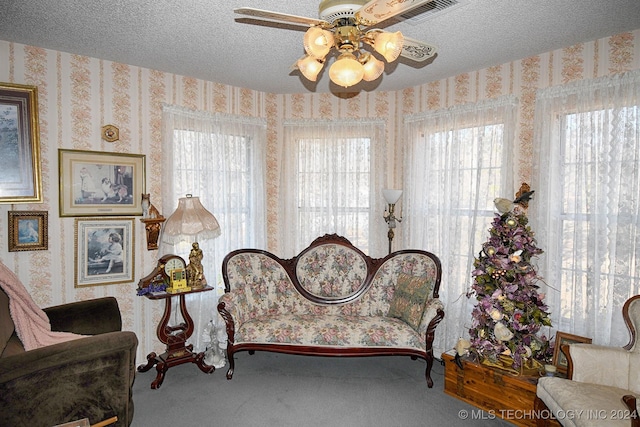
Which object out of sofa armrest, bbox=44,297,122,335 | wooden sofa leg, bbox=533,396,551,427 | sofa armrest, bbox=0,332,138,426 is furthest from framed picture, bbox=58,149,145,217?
wooden sofa leg, bbox=533,396,551,427

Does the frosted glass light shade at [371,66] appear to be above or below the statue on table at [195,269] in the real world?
above

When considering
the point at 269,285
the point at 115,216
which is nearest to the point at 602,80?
the point at 269,285

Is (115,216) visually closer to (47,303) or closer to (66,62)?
(47,303)

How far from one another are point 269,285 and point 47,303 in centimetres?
185

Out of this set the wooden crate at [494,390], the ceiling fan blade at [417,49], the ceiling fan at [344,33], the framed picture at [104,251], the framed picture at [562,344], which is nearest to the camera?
the ceiling fan at [344,33]

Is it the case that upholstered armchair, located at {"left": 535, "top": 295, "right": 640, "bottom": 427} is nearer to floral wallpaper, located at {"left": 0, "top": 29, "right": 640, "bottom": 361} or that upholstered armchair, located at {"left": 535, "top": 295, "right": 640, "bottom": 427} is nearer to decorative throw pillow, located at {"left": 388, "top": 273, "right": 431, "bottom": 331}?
decorative throw pillow, located at {"left": 388, "top": 273, "right": 431, "bottom": 331}

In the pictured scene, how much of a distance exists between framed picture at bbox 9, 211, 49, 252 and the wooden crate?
11.1ft

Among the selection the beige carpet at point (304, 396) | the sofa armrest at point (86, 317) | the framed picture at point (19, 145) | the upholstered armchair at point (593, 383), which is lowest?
the beige carpet at point (304, 396)

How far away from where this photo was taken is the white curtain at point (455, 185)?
3.53m

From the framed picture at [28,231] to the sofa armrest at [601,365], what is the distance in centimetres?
393

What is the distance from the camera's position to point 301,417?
2.79m

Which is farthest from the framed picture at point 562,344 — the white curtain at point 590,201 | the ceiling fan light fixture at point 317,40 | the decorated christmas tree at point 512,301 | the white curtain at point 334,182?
the ceiling fan light fixture at point 317,40

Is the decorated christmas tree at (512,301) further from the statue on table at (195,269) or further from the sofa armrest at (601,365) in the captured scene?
the statue on table at (195,269)

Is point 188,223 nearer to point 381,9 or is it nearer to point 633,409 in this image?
point 381,9
